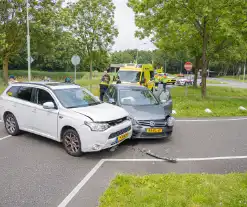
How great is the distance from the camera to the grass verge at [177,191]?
362cm

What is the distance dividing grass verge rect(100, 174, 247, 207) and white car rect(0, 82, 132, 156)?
1249 mm

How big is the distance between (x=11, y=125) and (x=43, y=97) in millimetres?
1702

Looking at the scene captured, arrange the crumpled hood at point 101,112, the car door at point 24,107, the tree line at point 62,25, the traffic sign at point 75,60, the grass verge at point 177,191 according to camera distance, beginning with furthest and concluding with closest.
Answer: the tree line at point 62,25 < the traffic sign at point 75,60 < the car door at point 24,107 < the crumpled hood at point 101,112 < the grass verge at point 177,191

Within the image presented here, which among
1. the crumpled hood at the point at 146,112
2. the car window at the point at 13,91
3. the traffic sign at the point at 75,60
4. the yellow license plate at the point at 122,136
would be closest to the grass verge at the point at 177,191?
the yellow license plate at the point at 122,136

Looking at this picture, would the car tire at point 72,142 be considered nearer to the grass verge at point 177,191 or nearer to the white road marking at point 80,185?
the white road marking at point 80,185

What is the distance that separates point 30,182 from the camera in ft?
14.0

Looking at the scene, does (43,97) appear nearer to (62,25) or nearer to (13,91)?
(13,91)

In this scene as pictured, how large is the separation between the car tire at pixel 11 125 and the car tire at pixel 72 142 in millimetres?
2099

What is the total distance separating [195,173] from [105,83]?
9026 millimetres

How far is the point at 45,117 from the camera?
19.6 feet

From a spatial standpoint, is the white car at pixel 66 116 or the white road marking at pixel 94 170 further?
the white car at pixel 66 116

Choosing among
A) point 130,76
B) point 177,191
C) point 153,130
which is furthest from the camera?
point 130,76

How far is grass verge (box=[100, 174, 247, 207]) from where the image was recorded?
3.62 m

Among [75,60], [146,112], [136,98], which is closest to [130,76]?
[75,60]
